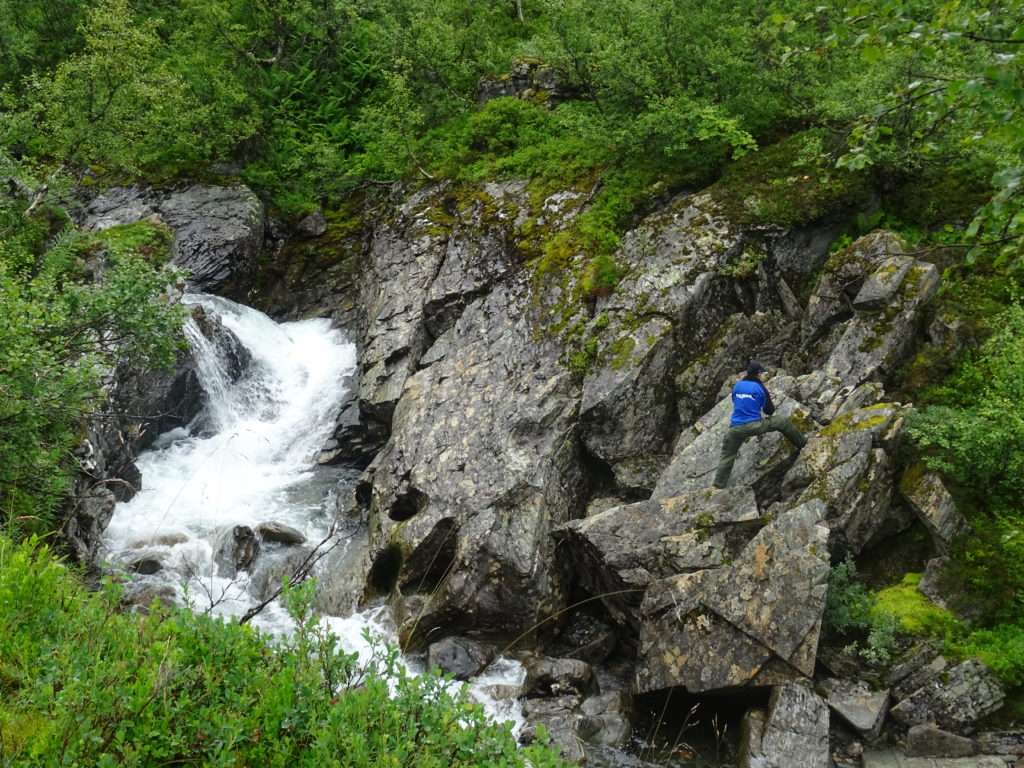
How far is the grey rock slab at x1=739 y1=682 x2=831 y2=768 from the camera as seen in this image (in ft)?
29.1

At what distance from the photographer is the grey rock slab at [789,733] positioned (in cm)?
886

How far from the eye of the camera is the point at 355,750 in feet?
12.2

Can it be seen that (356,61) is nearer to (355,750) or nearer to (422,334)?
(422,334)

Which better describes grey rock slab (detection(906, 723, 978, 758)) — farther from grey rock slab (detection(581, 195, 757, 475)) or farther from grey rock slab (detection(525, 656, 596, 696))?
grey rock slab (detection(581, 195, 757, 475))

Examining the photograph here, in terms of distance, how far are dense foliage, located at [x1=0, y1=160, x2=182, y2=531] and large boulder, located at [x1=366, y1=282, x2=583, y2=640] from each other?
5.19 m

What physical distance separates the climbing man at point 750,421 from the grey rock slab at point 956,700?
381 centimetres

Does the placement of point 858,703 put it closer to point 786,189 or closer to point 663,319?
point 663,319

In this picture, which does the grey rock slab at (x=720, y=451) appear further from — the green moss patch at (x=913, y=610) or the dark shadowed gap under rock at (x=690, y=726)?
the dark shadowed gap under rock at (x=690, y=726)

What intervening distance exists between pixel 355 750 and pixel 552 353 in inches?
465

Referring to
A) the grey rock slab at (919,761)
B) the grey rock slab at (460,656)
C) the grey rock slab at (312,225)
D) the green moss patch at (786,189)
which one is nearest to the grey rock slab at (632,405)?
the green moss patch at (786,189)

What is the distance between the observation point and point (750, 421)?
1137cm

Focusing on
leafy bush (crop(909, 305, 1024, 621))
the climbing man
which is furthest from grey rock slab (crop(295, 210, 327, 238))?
leafy bush (crop(909, 305, 1024, 621))

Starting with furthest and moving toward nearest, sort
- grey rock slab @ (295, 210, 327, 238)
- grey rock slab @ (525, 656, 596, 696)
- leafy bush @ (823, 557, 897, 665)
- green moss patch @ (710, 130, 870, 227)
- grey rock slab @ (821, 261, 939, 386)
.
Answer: grey rock slab @ (295, 210, 327, 238) < green moss patch @ (710, 130, 870, 227) < grey rock slab @ (821, 261, 939, 386) < grey rock slab @ (525, 656, 596, 696) < leafy bush @ (823, 557, 897, 665)

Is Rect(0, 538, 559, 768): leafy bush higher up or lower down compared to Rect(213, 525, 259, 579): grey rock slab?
higher up
